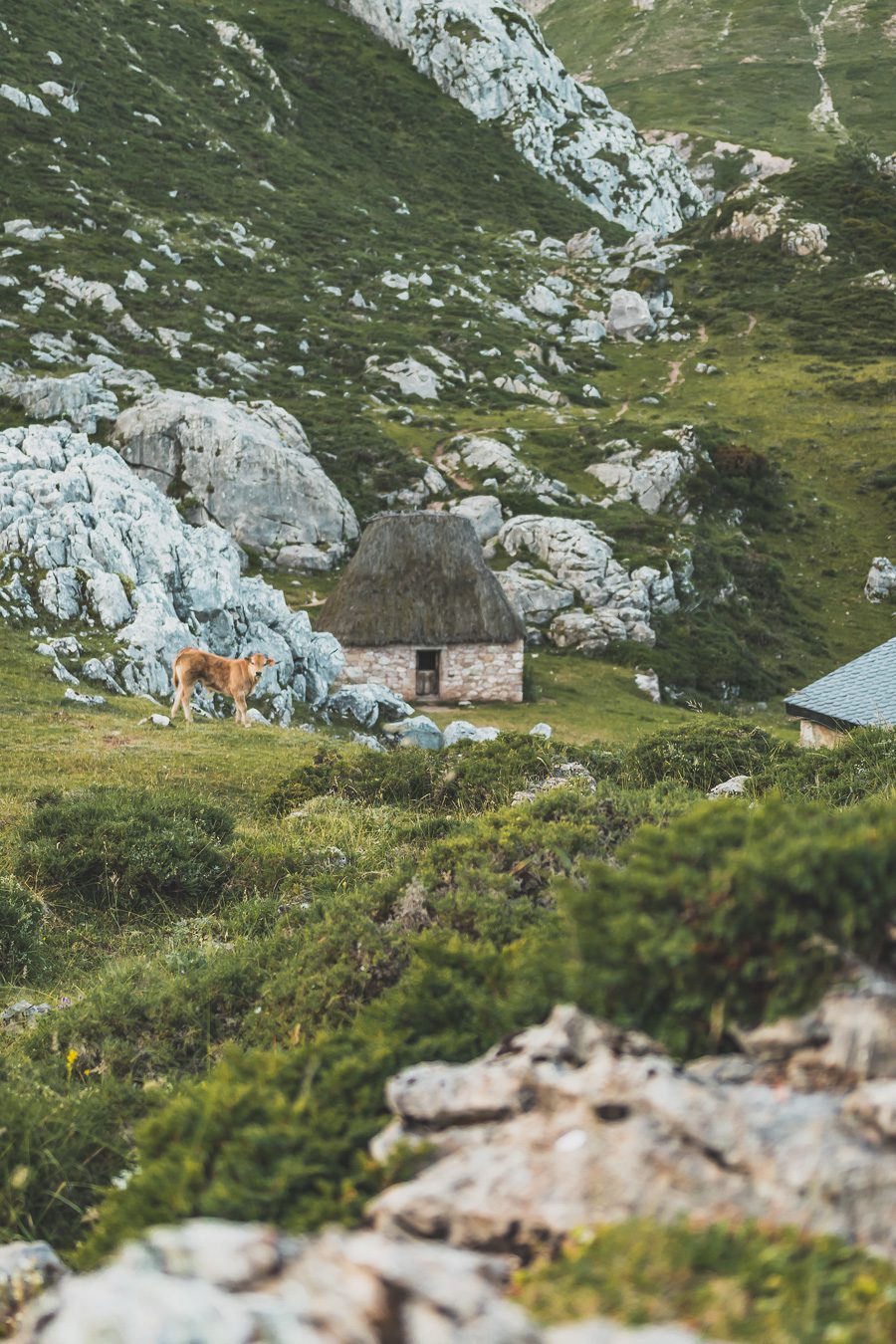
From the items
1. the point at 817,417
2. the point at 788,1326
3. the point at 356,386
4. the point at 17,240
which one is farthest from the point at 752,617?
the point at 17,240

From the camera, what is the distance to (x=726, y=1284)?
2250 millimetres

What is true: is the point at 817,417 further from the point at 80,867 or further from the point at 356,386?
the point at 80,867

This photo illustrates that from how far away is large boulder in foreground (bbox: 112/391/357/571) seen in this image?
47031mm

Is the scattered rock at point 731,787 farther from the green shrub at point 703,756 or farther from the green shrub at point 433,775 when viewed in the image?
the green shrub at point 433,775

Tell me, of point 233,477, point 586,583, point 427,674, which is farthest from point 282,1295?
point 233,477

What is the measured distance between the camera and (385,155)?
4299 inches

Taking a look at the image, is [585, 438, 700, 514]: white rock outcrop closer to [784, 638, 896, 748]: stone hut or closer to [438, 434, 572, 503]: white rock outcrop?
[438, 434, 572, 503]: white rock outcrop

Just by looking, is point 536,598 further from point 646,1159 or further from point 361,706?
point 646,1159

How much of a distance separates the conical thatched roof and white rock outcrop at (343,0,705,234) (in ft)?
332

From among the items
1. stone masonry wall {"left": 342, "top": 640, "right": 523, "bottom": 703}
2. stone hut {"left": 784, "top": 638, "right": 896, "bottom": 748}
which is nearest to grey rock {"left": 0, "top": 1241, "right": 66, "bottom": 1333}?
stone hut {"left": 784, "top": 638, "right": 896, "bottom": 748}

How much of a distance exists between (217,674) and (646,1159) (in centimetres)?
2159

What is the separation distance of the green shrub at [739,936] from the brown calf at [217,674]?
20141mm

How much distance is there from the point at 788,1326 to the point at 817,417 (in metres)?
74.0

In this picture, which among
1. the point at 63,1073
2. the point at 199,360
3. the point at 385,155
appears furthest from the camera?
the point at 385,155
